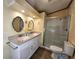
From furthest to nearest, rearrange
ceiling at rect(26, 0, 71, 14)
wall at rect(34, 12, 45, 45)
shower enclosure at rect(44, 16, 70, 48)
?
wall at rect(34, 12, 45, 45)
shower enclosure at rect(44, 16, 70, 48)
ceiling at rect(26, 0, 71, 14)

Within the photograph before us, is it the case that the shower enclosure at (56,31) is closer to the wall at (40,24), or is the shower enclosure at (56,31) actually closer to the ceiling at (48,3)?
the wall at (40,24)

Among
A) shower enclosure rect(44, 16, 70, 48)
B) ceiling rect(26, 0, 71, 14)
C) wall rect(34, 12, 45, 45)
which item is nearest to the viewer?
ceiling rect(26, 0, 71, 14)

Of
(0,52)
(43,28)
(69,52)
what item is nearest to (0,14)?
(0,52)

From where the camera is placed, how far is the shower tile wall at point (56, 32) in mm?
3681

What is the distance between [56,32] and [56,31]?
56 millimetres

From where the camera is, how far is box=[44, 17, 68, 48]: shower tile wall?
145 inches

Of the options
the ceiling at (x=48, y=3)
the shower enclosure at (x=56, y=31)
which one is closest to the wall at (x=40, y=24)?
the shower enclosure at (x=56, y=31)

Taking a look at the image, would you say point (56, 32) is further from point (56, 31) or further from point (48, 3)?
point (48, 3)

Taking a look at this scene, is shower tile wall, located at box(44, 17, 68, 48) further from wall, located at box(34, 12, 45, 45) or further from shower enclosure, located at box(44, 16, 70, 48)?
wall, located at box(34, 12, 45, 45)

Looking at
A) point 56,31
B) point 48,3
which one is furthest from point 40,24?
point 48,3

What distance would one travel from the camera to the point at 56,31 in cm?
412

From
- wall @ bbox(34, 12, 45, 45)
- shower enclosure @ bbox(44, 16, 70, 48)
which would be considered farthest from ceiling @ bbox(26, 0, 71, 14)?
wall @ bbox(34, 12, 45, 45)

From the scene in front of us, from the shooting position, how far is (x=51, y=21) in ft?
14.4

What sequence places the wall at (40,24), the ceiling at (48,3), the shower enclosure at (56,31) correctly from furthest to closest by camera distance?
the wall at (40,24)
the shower enclosure at (56,31)
the ceiling at (48,3)
